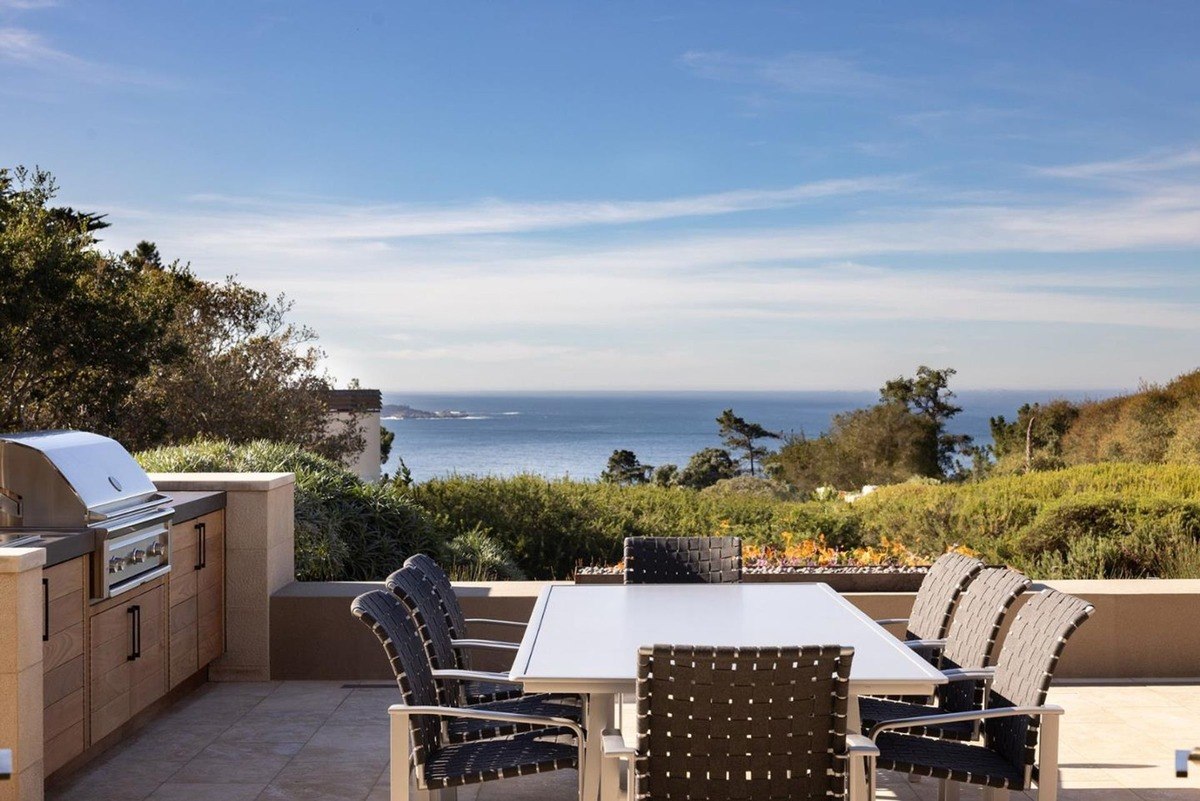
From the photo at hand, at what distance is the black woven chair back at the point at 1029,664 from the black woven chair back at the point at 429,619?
1.84m

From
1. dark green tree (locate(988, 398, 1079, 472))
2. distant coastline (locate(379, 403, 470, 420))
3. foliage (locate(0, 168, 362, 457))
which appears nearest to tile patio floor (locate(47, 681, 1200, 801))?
foliage (locate(0, 168, 362, 457))

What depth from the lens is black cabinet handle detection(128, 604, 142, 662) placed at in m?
5.11

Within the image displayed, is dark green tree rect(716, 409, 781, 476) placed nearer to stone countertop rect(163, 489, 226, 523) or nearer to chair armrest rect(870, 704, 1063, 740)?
stone countertop rect(163, 489, 226, 523)

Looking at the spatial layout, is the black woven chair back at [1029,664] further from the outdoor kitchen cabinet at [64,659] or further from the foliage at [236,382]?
the foliage at [236,382]

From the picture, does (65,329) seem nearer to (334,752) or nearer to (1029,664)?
(334,752)

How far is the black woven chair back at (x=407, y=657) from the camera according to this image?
3422 mm

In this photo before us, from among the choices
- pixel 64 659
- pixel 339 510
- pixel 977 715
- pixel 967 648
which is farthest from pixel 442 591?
pixel 339 510

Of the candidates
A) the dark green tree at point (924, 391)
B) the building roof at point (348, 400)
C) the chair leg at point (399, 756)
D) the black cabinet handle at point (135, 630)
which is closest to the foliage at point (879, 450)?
the dark green tree at point (924, 391)

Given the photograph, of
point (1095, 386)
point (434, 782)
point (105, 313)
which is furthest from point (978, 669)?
point (1095, 386)

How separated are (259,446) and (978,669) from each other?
6.66 metres

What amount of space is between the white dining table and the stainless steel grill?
1793 millimetres

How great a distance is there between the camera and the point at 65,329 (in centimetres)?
1584

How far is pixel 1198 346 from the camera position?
28.9m

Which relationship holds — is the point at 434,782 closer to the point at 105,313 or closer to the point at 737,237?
the point at 105,313
